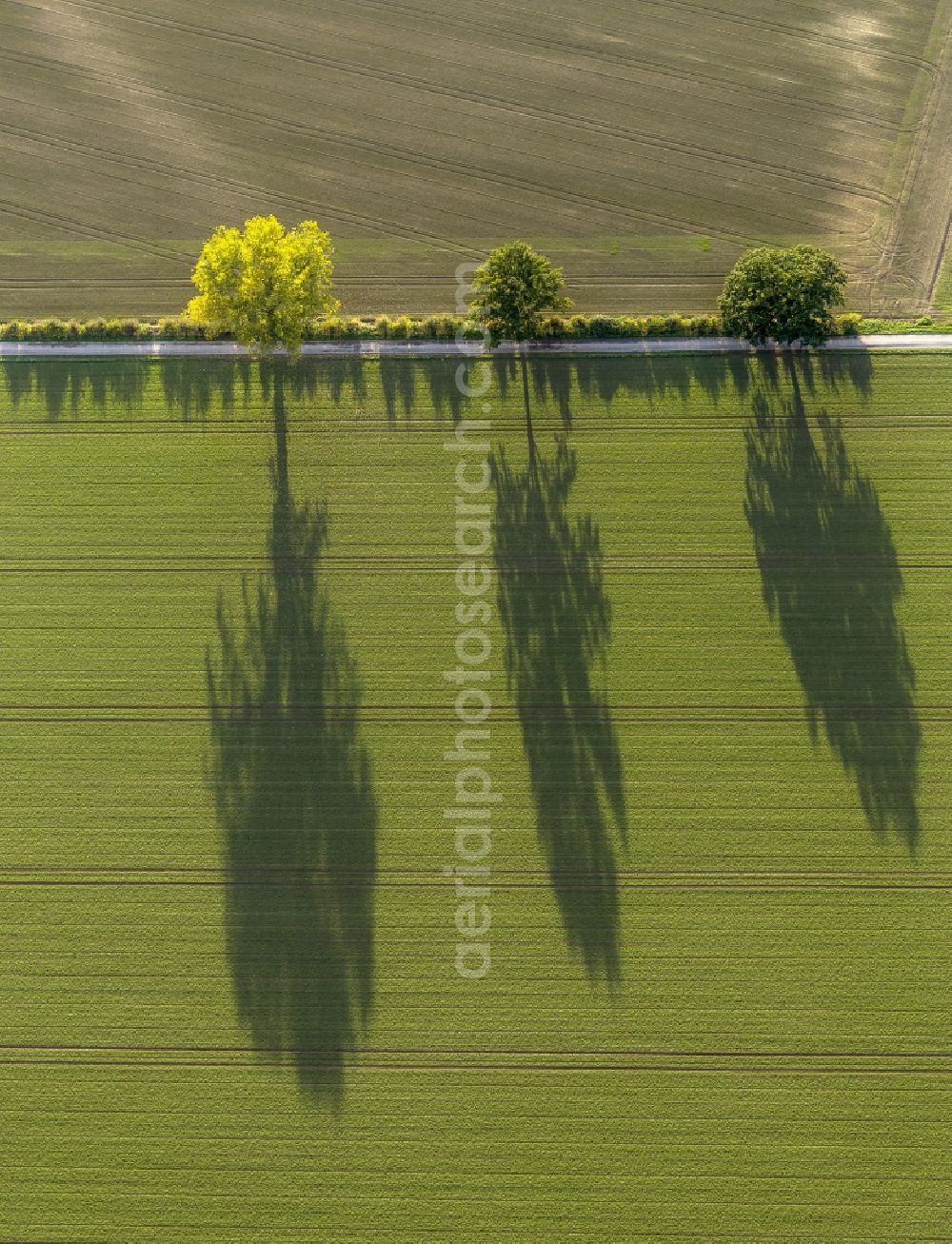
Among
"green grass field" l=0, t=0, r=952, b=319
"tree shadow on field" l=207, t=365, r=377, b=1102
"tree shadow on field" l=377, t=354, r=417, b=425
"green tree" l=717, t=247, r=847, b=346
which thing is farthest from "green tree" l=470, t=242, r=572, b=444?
"tree shadow on field" l=207, t=365, r=377, b=1102

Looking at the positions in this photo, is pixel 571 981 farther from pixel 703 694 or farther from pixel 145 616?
pixel 145 616

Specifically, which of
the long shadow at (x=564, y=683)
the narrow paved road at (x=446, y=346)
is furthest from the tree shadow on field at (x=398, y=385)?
the long shadow at (x=564, y=683)

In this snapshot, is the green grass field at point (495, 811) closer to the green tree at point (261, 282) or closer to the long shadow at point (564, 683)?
the long shadow at point (564, 683)

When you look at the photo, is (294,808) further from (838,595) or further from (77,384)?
(838,595)

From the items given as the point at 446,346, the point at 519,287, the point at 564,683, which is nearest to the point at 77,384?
the point at 446,346

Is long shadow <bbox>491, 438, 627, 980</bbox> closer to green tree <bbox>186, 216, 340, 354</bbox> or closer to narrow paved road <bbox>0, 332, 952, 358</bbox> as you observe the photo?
narrow paved road <bbox>0, 332, 952, 358</bbox>
